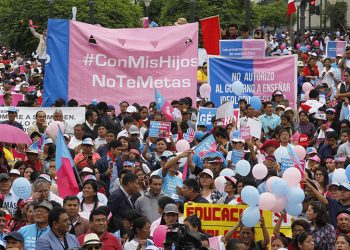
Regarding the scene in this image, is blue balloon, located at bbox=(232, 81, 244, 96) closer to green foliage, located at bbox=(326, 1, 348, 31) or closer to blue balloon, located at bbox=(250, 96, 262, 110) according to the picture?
blue balloon, located at bbox=(250, 96, 262, 110)

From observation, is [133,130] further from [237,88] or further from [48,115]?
[237,88]

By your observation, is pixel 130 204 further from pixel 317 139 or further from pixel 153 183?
pixel 317 139

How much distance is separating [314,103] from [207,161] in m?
6.03

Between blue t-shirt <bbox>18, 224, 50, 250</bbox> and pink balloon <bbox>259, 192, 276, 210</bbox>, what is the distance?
195 cm

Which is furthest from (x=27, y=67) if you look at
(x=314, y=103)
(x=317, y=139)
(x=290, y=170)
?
(x=290, y=170)

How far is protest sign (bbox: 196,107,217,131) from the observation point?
60.3 ft

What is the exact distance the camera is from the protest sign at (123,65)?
69.7 feet

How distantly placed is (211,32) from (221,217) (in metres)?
11.1

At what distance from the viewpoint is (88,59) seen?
848 inches

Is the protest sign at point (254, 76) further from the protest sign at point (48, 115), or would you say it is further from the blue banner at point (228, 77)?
the protest sign at point (48, 115)

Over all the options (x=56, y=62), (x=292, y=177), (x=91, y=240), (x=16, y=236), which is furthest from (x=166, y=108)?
(x=16, y=236)

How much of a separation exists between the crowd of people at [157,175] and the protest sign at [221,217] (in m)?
0.12

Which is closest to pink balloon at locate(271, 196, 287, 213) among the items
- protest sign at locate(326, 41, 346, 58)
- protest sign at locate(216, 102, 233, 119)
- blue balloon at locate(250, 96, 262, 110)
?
protest sign at locate(216, 102, 233, 119)

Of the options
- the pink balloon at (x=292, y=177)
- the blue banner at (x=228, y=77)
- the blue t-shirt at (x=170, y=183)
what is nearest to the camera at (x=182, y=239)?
the pink balloon at (x=292, y=177)
